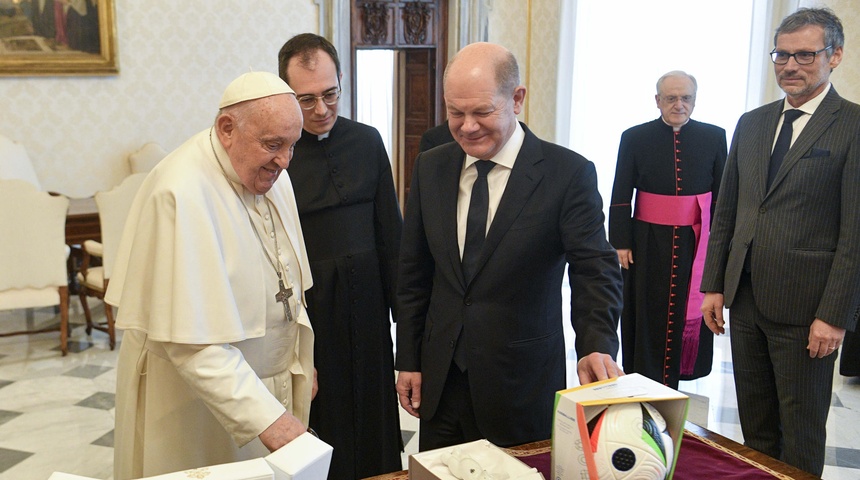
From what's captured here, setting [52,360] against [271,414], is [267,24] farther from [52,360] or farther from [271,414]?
[271,414]

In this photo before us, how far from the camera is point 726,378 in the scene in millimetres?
5020

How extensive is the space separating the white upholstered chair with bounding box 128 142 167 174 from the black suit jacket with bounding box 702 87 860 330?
204 inches

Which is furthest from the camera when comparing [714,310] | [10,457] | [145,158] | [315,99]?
[145,158]

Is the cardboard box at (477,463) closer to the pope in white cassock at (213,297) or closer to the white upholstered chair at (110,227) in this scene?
the pope in white cassock at (213,297)

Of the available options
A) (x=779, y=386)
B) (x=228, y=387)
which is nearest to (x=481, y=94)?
(x=228, y=387)

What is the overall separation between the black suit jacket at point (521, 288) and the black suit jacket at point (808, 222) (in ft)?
3.19

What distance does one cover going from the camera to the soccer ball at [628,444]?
1455mm

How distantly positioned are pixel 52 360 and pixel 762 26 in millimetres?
6122

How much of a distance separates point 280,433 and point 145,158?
5507 mm

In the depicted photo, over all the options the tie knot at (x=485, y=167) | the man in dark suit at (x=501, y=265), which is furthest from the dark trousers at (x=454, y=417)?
the tie knot at (x=485, y=167)

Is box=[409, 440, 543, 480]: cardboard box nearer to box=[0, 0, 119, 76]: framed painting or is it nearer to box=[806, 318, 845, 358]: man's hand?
box=[806, 318, 845, 358]: man's hand

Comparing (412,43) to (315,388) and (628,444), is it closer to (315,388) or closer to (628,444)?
(315,388)

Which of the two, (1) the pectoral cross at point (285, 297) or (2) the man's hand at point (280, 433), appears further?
(1) the pectoral cross at point (285, 297)

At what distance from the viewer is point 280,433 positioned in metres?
1.78
